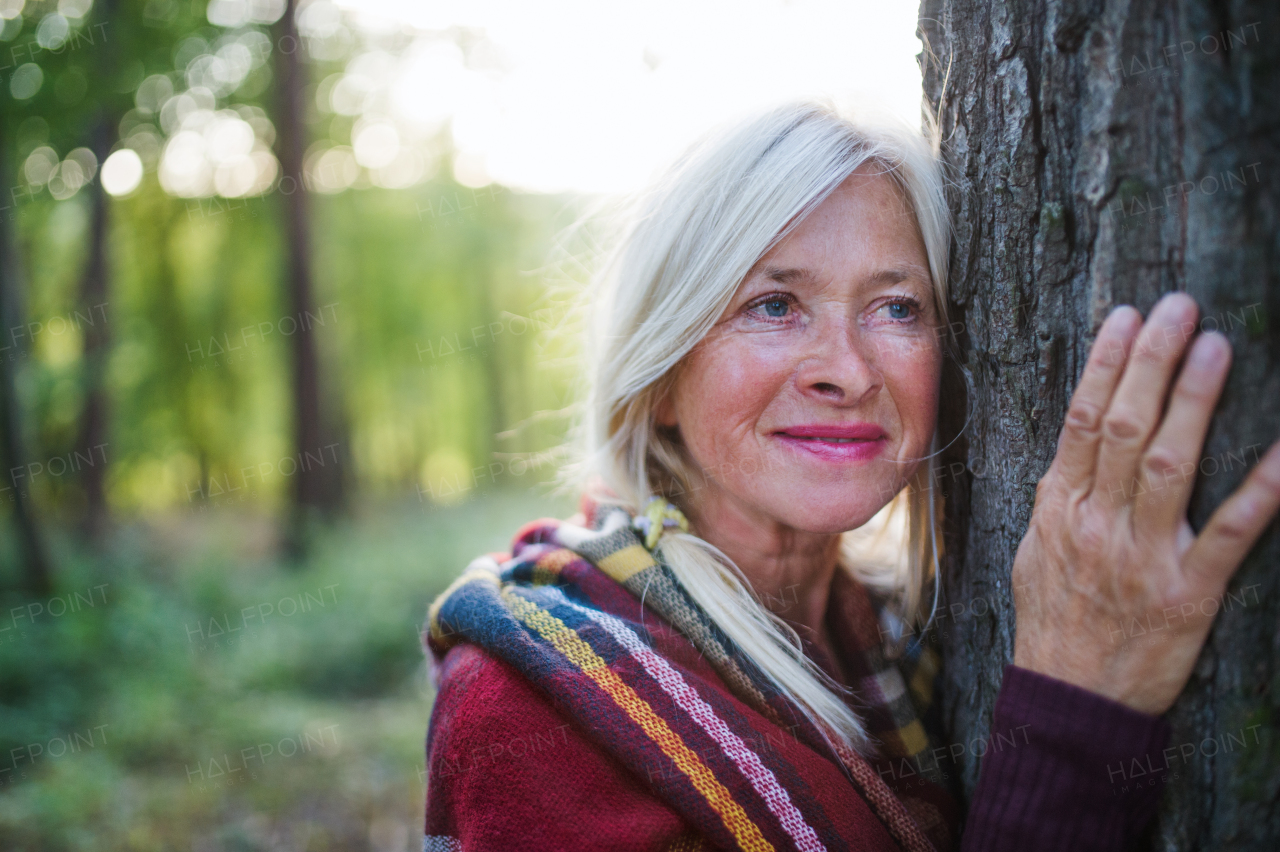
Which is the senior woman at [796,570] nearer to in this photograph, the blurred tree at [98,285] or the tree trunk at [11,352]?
the blurred tree at [98,285]

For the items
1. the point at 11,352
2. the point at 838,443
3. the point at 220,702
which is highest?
the point at 838,443

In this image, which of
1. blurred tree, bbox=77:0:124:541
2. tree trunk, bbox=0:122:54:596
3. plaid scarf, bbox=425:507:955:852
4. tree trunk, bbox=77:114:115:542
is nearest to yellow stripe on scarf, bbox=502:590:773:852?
plaid scarf, bbox=425:507:955:852

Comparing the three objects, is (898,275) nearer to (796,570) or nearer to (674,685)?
(796,570)

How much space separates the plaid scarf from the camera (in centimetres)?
140

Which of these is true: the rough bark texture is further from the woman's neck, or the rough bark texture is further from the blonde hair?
the woman's neck

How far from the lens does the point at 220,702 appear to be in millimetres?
6199

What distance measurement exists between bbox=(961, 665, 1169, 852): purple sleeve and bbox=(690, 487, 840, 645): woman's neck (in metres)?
0.66

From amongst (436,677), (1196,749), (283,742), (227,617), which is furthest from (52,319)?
(1196,749)

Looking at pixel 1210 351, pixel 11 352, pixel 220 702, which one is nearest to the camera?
pixel 1210 351

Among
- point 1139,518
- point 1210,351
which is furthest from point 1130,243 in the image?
point 1139,518

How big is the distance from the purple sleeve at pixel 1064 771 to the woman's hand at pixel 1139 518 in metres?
0.04

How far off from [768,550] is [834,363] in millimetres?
585

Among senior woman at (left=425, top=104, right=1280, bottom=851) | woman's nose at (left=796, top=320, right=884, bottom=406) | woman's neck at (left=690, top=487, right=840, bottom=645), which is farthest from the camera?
woman's neck at (left=690, top=487, right=840, bottom=645)

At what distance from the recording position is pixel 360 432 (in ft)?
70.8
